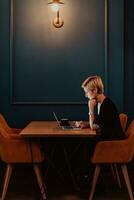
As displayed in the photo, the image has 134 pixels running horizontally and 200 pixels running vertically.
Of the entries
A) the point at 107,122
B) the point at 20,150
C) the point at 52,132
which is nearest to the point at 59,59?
the point at 107,122

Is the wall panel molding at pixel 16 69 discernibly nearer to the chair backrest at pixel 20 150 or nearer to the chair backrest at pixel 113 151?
the chair backrest at pixel 20 150

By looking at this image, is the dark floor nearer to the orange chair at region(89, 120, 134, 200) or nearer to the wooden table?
the wooden table

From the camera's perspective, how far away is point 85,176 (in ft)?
16.0

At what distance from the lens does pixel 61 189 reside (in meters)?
4.99

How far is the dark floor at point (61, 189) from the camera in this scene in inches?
183

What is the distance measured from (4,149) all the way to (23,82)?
1.54 metres

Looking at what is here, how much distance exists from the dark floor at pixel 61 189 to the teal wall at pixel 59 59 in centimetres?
81

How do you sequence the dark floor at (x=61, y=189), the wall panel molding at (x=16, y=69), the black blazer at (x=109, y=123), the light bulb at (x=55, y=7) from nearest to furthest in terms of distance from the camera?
the black blazer at (x=109, y=123), the dark floor at (x=61, y=189), the light bulb at (x=55, y=7), the wall panel molding at (x=16, y=69)

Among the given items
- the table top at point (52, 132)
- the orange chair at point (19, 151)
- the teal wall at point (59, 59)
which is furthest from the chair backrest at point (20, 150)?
the teal wall at point (59, 59)

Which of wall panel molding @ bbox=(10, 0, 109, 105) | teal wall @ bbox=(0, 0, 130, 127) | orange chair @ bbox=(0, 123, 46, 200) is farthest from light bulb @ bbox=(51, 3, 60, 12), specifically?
orange chair @ bbox=(0, 123, 46, 200)

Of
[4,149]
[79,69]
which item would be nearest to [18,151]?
[4,149]

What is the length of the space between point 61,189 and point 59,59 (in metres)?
1.74

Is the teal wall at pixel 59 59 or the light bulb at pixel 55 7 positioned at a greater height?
the light bulb at pixel 55 7

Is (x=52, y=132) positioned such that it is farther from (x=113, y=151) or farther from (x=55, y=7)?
(x=55, y=7)
